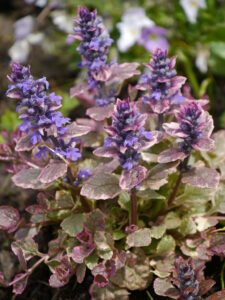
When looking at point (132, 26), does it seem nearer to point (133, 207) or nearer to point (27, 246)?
point (133, 207)

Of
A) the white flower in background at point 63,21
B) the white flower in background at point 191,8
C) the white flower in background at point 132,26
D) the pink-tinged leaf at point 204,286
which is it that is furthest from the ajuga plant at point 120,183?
the white flower in background at point 63,21

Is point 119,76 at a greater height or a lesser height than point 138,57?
greater

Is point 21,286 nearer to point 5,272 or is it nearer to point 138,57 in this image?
point 5,272

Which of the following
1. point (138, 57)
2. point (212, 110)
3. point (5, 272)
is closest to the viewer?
point (5, 272)

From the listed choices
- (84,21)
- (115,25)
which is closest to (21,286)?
(84,21)

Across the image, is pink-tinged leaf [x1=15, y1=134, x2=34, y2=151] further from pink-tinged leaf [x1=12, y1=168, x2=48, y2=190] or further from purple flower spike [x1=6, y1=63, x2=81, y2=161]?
pink-tinged leaf [x1=12, y1=168, x2=48, y2=190]

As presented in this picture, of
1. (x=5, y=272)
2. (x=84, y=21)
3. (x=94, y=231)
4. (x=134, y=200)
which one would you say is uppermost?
(x=84, y=21)

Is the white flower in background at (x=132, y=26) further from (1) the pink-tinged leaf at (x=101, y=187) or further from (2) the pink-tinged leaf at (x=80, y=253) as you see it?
(2) the pink-tinged leaf at (x=80, y=253)

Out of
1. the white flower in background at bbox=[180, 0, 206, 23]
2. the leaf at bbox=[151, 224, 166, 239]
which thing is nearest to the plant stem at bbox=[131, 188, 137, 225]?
the leaf at bbox=[151, 224, 166, 239]

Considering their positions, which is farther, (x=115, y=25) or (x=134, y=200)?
(x=115, y=25)
